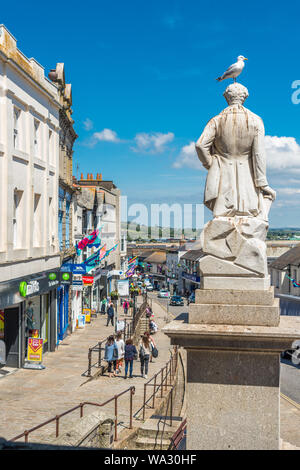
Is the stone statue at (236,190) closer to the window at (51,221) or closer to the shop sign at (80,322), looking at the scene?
the window at (51,221)

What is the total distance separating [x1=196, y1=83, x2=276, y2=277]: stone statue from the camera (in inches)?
216

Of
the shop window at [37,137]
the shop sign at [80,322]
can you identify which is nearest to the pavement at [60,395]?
the shop sign at [80,322]

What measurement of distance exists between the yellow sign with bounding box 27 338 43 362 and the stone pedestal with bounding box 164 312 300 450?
14639mm

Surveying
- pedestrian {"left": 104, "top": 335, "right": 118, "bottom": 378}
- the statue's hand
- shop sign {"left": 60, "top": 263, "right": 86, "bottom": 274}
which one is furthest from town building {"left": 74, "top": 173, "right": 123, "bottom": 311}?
the statue's hand

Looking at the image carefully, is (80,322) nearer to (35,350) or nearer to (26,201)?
(35,350)

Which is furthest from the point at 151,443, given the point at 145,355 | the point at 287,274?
the point at 287,274

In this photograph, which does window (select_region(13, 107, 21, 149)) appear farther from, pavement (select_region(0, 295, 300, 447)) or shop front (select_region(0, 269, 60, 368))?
pavement (select_region(0, 295, 300, 447))

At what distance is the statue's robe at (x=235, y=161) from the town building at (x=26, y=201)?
465 inches

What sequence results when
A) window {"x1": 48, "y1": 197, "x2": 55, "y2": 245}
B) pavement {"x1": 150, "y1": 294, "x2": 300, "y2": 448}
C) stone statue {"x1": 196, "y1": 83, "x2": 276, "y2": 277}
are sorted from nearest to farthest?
stone statue {"x1": 196, "y1": 83, "x2": 276, "y2": 277}
pavement {"x1": 150, "y1": 294, "x2": 300, "y2": 448}
window {"x1": 48, "y1": 197, "x2": 55, "y2": 245}

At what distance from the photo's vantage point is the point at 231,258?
5539mm

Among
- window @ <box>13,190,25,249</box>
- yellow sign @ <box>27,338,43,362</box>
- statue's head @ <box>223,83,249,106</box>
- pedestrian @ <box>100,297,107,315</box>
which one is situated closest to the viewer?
statue's head @ <box>223,83,249,106</box>

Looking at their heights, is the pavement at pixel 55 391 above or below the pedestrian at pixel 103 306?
above

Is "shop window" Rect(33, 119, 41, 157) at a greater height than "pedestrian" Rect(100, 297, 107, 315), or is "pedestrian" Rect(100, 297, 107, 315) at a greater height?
"shop window" Rect(33, 119, 41, 157)

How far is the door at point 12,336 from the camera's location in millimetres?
18656
